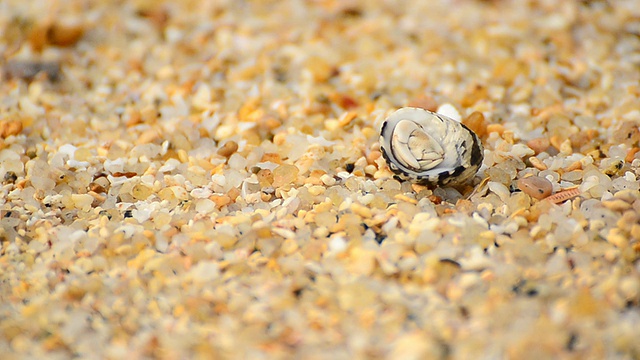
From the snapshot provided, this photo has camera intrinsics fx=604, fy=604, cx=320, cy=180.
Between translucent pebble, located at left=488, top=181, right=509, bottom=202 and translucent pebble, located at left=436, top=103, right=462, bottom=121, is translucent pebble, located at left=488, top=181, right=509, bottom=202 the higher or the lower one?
the higher one

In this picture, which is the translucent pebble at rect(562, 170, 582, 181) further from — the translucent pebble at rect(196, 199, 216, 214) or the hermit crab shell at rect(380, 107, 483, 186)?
the translucent pebble at rect(196, 199, 216, 214)

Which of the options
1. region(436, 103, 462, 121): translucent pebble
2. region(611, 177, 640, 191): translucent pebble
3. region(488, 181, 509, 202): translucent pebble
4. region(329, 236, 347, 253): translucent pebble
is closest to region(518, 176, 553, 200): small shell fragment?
region(488, 181, 509, 202): translucent pebble

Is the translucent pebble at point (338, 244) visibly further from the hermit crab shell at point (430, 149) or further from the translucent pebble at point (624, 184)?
the translucent pebble at point (624, 184)

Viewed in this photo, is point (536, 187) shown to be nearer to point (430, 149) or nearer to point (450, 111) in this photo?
point (430, 149)

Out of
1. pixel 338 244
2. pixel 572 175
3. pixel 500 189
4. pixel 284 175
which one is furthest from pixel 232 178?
pixel 572 175

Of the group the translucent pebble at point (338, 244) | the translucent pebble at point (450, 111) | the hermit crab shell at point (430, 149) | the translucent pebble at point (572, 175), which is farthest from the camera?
the translucent pebble at point (450, 111)

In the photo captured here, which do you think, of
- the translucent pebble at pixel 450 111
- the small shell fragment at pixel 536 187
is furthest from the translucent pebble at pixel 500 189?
the translucent pebble at pixel 450 111
